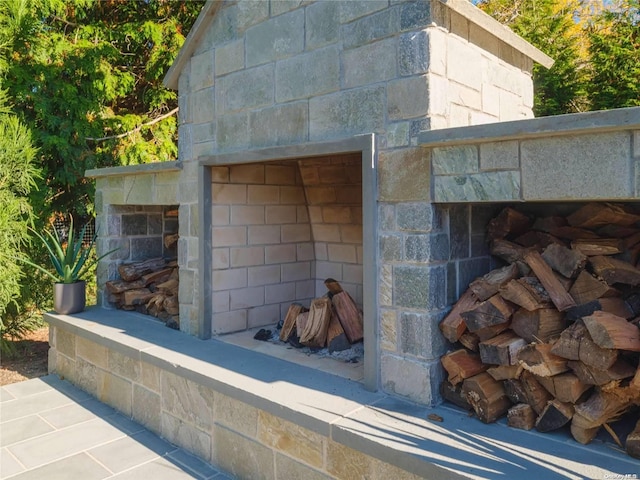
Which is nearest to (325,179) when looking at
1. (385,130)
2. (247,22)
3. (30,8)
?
(247,22)

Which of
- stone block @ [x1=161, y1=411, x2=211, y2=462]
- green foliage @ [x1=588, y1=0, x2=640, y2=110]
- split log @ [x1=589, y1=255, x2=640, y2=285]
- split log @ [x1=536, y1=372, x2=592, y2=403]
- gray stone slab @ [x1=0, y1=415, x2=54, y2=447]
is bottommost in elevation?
gray stone slab @ [x1=0, y1=415, x2=54, y2=447]

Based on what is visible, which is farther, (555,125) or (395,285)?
(395,285)

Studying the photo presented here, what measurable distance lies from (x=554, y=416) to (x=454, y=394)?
18.4 inches

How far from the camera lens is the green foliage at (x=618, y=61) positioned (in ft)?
20.4

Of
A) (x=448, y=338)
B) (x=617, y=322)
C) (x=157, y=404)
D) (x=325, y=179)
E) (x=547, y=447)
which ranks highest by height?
(x=325, y=179)

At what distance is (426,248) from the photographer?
8.10 feet

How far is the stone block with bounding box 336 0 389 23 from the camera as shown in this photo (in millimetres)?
2635

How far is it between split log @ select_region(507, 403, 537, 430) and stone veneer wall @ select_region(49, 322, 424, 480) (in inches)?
22.8

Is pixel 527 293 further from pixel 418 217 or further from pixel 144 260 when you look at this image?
pixel 144 260

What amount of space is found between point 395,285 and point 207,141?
2.00 m

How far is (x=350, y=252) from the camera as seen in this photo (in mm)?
4273

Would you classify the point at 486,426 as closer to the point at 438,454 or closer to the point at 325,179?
the point at 438,454

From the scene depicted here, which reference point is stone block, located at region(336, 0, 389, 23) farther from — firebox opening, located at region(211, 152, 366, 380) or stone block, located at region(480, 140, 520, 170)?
firebox opening, located at region(211, 152, 366, 380)

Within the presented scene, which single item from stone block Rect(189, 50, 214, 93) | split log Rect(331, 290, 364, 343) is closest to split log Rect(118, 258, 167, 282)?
stone block Rect(189, 50, 214, 93)
